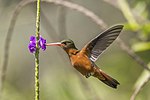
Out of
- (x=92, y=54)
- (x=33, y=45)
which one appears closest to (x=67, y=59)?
(x=92, y=54)

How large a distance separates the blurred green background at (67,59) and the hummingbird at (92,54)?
0.67 m

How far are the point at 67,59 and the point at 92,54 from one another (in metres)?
2.05

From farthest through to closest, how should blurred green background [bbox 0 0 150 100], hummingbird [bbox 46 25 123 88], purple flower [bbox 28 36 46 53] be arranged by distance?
blurred green background [bbox 0 0 150 100]
hummingbird [bbox 46 25 123 88]
purple flower [bbox 28 36 46 53]

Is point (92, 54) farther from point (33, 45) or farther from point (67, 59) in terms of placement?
point (67, 59)

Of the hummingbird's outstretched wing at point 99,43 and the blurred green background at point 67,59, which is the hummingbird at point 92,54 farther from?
the blurred green background at point 67,59

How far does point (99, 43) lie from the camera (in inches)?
69.0

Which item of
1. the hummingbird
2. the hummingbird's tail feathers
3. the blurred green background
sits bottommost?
the hummingbird's tail feathers

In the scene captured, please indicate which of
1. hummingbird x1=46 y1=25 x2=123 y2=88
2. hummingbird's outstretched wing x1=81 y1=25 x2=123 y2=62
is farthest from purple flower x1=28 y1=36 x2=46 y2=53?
hummingbird's outstretched wing x1=81 y1=25 x2=123 y2=62

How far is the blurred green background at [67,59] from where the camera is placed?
2.76 metres

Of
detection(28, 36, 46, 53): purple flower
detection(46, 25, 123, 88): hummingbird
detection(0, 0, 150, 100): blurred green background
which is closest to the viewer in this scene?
detection(28, 36, 46, 53): purple flower

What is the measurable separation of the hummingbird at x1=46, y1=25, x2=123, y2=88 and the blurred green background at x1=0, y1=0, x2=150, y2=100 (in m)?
0.67

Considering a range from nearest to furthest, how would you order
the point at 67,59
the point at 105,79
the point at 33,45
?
the point at 33,45 < the point at 105,79 < the point at 67,59

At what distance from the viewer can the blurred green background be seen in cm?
276

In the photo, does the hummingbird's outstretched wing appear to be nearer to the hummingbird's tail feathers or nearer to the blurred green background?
the hummingbird's tail feathers
